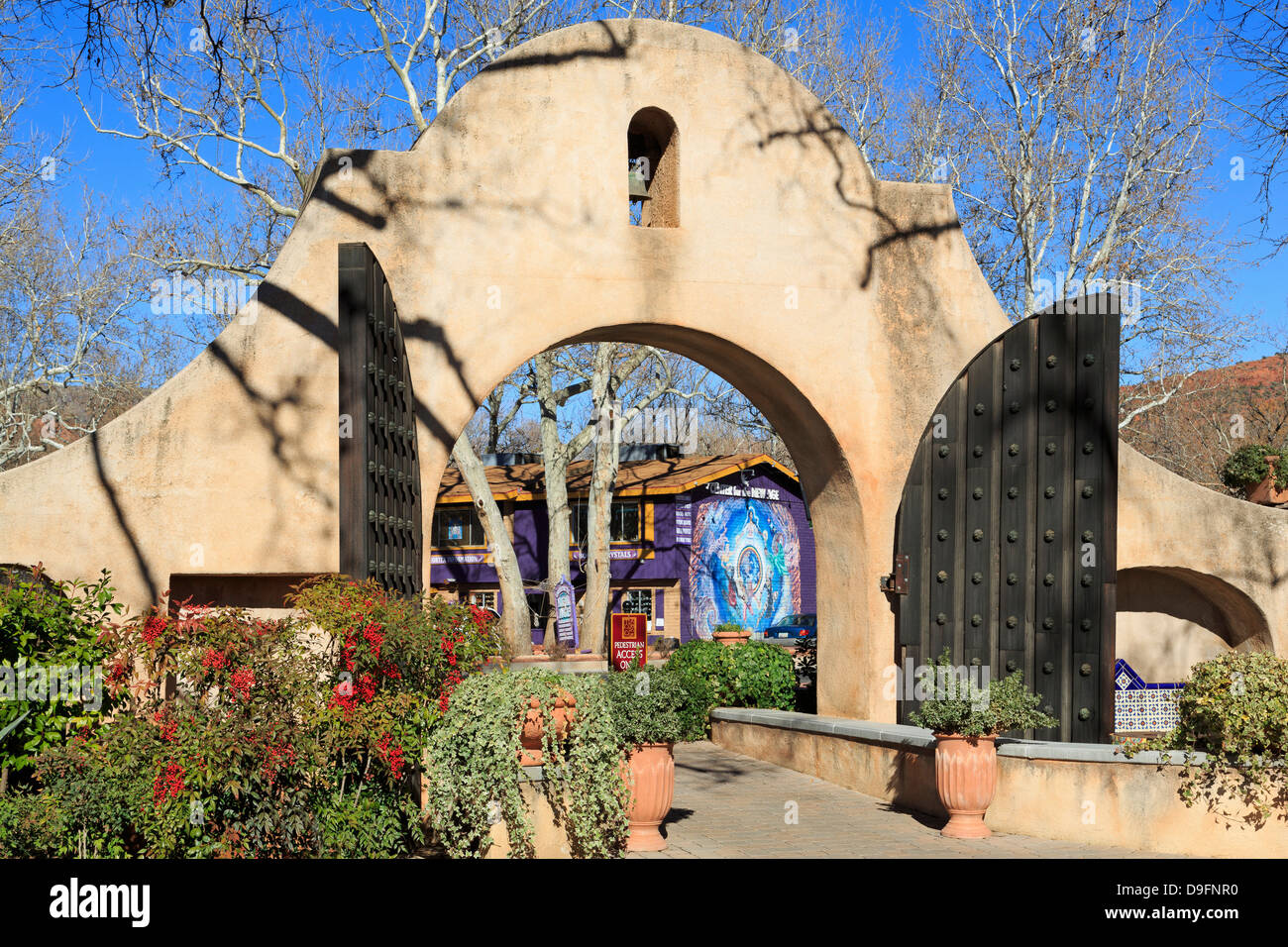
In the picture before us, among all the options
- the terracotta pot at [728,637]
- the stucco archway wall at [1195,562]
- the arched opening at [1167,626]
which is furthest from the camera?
the terracotta pot at [728,637]

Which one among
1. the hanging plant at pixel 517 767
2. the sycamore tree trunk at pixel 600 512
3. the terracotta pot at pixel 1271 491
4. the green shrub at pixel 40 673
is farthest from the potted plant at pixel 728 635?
the sycamore tree trunk at pixel 600 512

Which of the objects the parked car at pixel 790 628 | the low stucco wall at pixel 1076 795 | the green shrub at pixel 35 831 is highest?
the green shrub at pixel 35 831

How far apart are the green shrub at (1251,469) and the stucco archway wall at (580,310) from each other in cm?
184

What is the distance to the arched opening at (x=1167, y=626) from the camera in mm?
12266

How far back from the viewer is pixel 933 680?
967cm

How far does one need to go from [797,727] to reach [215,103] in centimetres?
773

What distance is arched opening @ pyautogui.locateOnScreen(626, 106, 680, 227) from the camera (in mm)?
10773

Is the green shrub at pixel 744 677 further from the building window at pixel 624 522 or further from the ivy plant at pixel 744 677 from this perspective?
the building window at pixel 624 522

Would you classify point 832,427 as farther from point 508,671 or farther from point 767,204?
point 508,671

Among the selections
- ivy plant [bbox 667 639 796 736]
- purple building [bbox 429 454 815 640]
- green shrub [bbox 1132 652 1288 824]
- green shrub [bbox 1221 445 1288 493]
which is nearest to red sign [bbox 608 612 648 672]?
ivy plant [bbox 667 639 796 736]

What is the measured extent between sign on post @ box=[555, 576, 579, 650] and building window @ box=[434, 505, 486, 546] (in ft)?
45.8

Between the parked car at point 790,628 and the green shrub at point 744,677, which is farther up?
the green shrub at point 744,677
